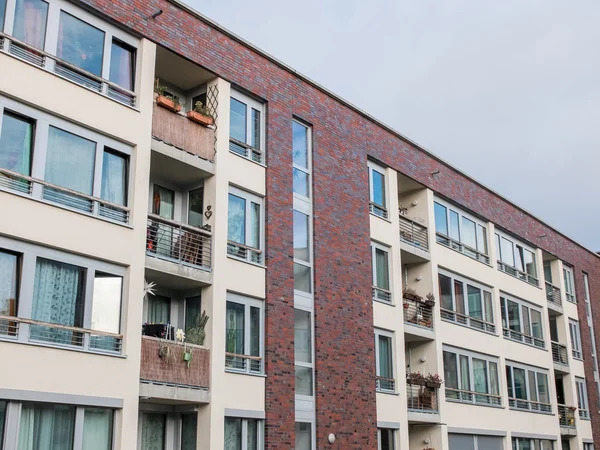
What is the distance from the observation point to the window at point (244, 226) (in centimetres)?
1919

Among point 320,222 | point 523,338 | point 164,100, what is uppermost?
point 164,100

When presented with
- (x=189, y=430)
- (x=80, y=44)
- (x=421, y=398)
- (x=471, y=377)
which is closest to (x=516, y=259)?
(x=471, y=377)

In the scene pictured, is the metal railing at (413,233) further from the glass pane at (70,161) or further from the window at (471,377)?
the glass pane at (70,161)

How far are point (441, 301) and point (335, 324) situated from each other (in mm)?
6625

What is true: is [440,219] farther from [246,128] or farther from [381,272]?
[246,128]

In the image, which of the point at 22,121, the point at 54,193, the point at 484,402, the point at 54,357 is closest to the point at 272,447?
the point at 54,357

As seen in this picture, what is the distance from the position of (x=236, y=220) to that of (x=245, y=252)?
81 cm

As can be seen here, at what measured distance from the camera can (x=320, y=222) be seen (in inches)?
856

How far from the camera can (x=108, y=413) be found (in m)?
15.4

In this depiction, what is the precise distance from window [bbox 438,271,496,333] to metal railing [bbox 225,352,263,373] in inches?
374

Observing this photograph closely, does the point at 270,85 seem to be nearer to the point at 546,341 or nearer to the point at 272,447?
→ the point at 272,447

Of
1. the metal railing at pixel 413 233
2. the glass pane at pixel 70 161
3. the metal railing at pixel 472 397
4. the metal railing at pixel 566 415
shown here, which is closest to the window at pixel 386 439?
the metal railing at pixel 472 397

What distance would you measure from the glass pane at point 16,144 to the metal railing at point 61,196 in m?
0.24

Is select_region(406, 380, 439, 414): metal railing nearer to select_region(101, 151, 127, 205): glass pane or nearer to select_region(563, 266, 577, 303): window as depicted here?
select_region(101, 151, 127, 205): glass pane
